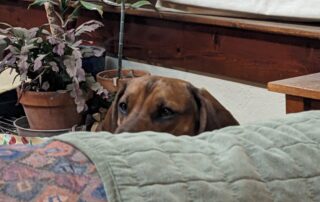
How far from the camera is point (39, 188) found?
55 cm

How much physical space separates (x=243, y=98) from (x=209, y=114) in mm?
405

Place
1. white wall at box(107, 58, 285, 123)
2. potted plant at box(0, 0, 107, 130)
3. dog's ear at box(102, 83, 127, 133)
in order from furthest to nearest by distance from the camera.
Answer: potted plant at box(0, 0, 107, 130), white wall at box(107, 58, 285, 123), dog's ear at box(102, 83, 127, 133)

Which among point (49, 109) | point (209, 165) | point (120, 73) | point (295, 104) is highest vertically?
point (209, 165)

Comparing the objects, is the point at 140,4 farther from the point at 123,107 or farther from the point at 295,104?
the point at 295,104

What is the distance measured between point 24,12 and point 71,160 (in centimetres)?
229

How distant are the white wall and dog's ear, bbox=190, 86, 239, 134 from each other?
0.77 ft

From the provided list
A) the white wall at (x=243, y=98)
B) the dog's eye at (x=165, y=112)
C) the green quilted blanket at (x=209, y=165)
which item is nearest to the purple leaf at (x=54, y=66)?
the white wall at (x=243, y=98)

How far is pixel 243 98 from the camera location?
190 centimetres

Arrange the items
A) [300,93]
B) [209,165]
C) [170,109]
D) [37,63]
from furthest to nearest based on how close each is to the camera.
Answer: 1. [37,63]
2. [170,109]
3. [300,93]
4. [209,165]

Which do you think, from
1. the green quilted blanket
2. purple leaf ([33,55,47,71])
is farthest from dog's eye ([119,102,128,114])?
the green quilted blanket

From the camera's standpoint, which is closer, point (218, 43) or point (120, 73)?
point (218, 43)

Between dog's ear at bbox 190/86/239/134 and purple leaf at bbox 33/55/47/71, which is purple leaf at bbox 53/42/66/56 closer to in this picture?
→ purple leaf at bbox 33/55/47/71

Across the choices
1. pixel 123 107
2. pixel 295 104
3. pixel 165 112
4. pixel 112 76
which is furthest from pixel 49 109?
pixel 295 104

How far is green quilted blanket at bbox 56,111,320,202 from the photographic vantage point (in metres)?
0.58
